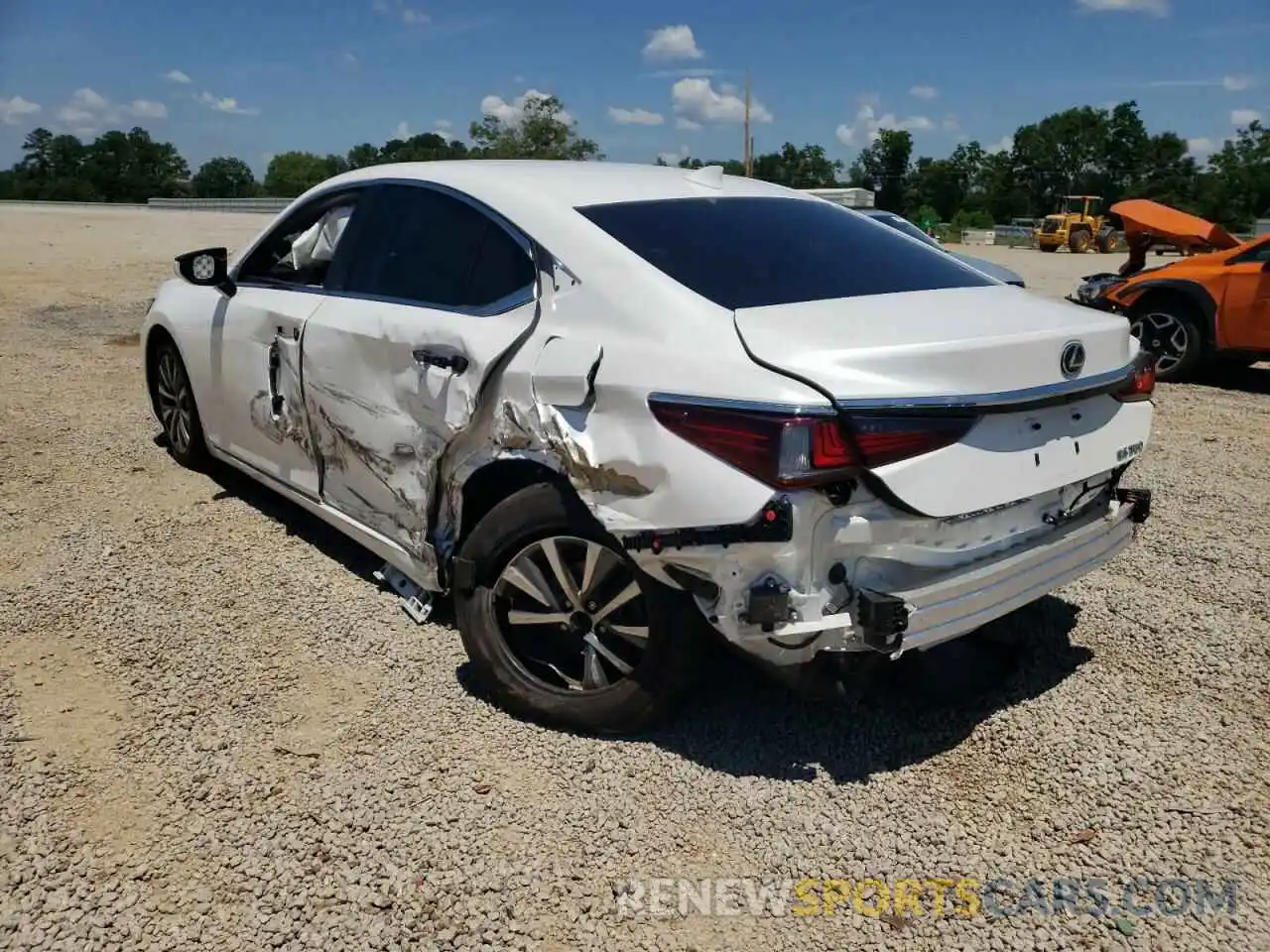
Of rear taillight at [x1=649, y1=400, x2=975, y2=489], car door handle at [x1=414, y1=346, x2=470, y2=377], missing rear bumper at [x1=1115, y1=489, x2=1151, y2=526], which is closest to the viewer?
rear taillight at [x1=649, y1=400, x2=975, y2=489]

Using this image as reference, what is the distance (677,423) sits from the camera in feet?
8.18

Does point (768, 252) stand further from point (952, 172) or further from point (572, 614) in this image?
point (952, 172)

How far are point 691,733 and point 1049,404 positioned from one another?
4.67ft

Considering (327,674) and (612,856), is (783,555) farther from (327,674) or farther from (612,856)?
(327,674)

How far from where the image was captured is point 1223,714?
324cm

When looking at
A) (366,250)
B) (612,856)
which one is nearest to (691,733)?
(612,856)

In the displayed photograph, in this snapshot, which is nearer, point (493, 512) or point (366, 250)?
point (493, 512)

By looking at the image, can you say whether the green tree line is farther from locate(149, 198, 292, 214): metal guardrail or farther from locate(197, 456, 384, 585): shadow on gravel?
locate(197, 456, 384, 585): shadow on gravel

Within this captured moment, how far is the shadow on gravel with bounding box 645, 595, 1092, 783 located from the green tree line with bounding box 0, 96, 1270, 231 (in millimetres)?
57066

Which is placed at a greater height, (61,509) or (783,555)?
(783,555)

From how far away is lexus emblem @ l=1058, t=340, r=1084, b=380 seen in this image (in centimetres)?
274

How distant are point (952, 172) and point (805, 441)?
3891 inches

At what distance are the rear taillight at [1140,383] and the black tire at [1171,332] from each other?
649 centimetres

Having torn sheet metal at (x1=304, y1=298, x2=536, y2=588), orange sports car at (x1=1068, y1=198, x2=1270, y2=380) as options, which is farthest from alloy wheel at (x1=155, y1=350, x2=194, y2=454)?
orange sports car at (x1=1068, y1=198, x2=1270, y2=380)
